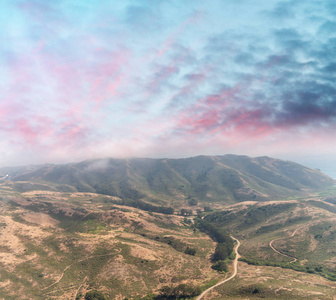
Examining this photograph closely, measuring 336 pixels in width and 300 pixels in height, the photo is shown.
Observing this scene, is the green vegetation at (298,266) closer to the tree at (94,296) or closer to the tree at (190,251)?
the tree at (190,251)

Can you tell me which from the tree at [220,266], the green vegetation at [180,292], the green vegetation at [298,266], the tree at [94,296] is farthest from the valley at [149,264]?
the tree at [94,296]

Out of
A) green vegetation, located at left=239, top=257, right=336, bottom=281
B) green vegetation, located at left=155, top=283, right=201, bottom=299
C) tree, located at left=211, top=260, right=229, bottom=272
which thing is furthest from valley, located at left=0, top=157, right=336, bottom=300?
tree, located at left=211, top=260, right=229, bottom=272

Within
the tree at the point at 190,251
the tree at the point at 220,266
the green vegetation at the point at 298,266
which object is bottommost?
the tree at the point at 190,251

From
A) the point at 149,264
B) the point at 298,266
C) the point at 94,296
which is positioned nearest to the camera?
the point at 94,296

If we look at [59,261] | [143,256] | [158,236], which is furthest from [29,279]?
[158,236]

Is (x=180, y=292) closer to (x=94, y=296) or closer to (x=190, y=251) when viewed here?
(x=94, y=296)

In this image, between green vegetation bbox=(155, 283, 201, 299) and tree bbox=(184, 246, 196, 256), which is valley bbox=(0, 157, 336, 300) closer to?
green vegetation bbox=(155, 283, 201, 299)

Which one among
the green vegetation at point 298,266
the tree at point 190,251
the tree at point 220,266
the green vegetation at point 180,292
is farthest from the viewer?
the tree at point 190,251

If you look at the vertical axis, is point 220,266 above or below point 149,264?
below

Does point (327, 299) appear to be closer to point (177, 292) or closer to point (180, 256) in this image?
point (177, 292)

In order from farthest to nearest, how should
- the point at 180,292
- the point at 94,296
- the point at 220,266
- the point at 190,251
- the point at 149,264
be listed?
the point at 190,251
the point at 220,266
the point at 149,264
the point at 180,292
the point at 94,296

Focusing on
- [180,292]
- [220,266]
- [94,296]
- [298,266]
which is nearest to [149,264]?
[180,292]

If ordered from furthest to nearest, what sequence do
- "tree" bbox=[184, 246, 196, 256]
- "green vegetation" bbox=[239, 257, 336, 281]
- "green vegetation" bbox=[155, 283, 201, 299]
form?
"tree" bbox=[184, 246, 196, 256] → "green vegetation" bbox=[239, 257, 336, 281] → "green vegetation" bbox=[155, 283, 201, 299]
